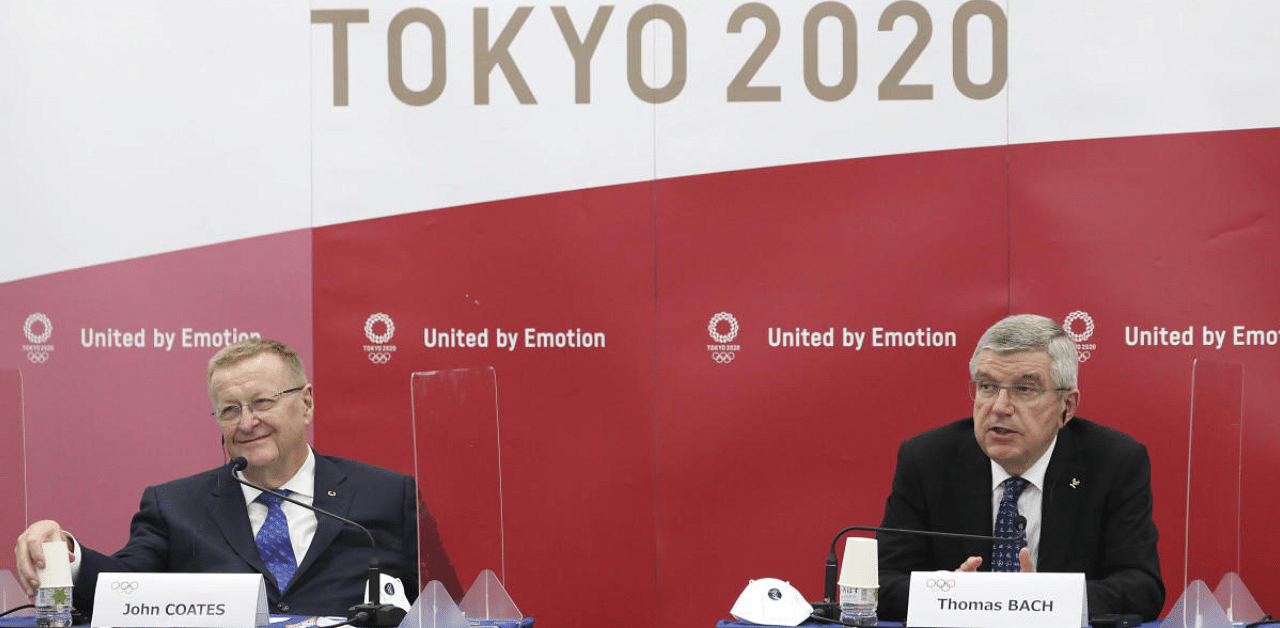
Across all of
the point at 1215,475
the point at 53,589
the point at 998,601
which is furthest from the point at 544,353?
the point at 1215,475

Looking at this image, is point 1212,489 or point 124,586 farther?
point 1212,489

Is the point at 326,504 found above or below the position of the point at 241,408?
Result: below

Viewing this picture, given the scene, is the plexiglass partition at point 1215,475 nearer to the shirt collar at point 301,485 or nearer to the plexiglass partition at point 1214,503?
the plexiglass partition at point 1214,503

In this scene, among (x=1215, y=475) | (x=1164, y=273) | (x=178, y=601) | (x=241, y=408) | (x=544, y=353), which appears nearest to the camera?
(x=178, y=601)

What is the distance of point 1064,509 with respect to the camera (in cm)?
→ 308

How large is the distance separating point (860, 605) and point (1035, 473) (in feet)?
2.40

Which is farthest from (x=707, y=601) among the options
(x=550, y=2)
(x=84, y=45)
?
(x=84, y=45)

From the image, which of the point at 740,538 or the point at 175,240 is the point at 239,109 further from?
the point at 740,538

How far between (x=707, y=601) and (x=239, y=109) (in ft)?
7.38

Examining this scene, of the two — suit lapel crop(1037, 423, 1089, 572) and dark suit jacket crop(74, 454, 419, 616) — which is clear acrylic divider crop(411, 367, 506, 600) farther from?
suit lapel crop(1037, 423, 1089, 572)

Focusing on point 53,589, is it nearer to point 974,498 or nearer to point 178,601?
point 178,601

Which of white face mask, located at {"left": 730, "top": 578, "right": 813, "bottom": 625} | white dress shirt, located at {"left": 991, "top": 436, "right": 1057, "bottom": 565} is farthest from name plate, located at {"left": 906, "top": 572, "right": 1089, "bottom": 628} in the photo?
white dress shirt, located at {"left": 991, "top": 436, "right": 1057, "bottom": 565}

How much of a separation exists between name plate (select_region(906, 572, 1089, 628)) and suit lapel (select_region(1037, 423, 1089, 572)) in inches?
20.0

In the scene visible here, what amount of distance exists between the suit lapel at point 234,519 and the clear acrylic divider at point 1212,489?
2.18 m
